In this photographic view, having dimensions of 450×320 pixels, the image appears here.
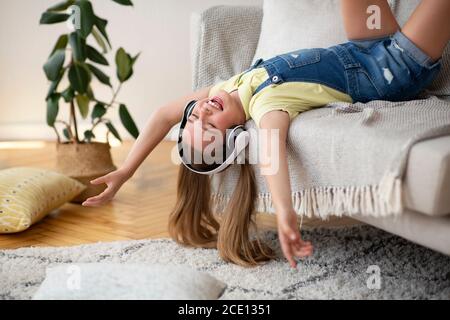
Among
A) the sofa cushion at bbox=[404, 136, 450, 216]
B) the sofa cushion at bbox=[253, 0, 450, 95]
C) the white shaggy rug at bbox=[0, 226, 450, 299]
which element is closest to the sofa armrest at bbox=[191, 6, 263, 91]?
the sofa cushion at bbox=[253, 0, 450, 95]

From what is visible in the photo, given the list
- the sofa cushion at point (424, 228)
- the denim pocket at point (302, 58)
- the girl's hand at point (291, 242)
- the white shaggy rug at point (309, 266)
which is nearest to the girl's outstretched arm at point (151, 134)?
the white shaggy rug at point (309, 266)

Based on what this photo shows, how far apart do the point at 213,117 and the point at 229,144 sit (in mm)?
90

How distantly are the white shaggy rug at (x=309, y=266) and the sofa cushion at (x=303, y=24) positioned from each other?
0.65 meters

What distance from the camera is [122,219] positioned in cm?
250

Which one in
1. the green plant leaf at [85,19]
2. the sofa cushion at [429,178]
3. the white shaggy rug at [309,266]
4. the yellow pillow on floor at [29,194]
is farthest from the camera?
the green plant leaf at [85,19]

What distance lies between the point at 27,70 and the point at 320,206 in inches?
114

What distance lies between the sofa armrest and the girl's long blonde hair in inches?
18.2

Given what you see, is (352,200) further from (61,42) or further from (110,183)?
(61,42)

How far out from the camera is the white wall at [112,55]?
13.3 ft

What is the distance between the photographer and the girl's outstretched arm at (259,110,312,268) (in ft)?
4.96

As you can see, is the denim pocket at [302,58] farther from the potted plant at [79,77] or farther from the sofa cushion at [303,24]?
the potted plant at [79,77]

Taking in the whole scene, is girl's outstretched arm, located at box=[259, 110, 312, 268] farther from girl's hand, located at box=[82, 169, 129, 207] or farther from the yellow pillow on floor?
the yellow pillow on floor
